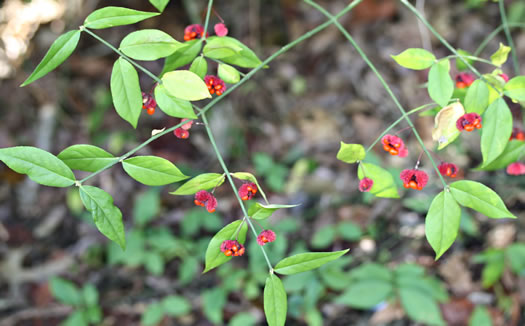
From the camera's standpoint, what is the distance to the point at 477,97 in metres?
1.13

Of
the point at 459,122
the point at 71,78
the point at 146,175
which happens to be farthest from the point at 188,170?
the point at 459,122

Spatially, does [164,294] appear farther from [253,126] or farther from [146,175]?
[146,175]

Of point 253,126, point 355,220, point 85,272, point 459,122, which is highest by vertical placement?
point 459,122

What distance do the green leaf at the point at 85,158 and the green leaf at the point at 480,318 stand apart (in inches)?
84.4

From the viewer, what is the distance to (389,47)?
3904mm

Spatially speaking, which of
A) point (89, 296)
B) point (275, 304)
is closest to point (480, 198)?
point (275, 304)

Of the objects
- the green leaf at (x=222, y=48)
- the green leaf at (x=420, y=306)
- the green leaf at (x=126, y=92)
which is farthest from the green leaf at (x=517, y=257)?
the green leaf at (x=126, y=92)

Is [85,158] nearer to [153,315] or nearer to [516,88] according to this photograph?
[516,88]

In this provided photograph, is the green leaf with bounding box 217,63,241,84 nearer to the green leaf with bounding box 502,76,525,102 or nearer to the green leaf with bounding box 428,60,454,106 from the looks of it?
the green leaf with bounding box 428,60,454,106

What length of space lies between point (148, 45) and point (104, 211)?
1.52 feet

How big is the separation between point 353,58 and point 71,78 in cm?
258

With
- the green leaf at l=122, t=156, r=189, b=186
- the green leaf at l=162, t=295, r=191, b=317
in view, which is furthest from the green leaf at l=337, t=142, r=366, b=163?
the green leaf at l=162, t=295, r=191, b=317

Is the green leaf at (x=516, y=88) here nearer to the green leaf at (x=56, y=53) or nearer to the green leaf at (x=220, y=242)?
the green leaf at (x=220, y=242)

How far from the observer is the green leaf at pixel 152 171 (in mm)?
1155
